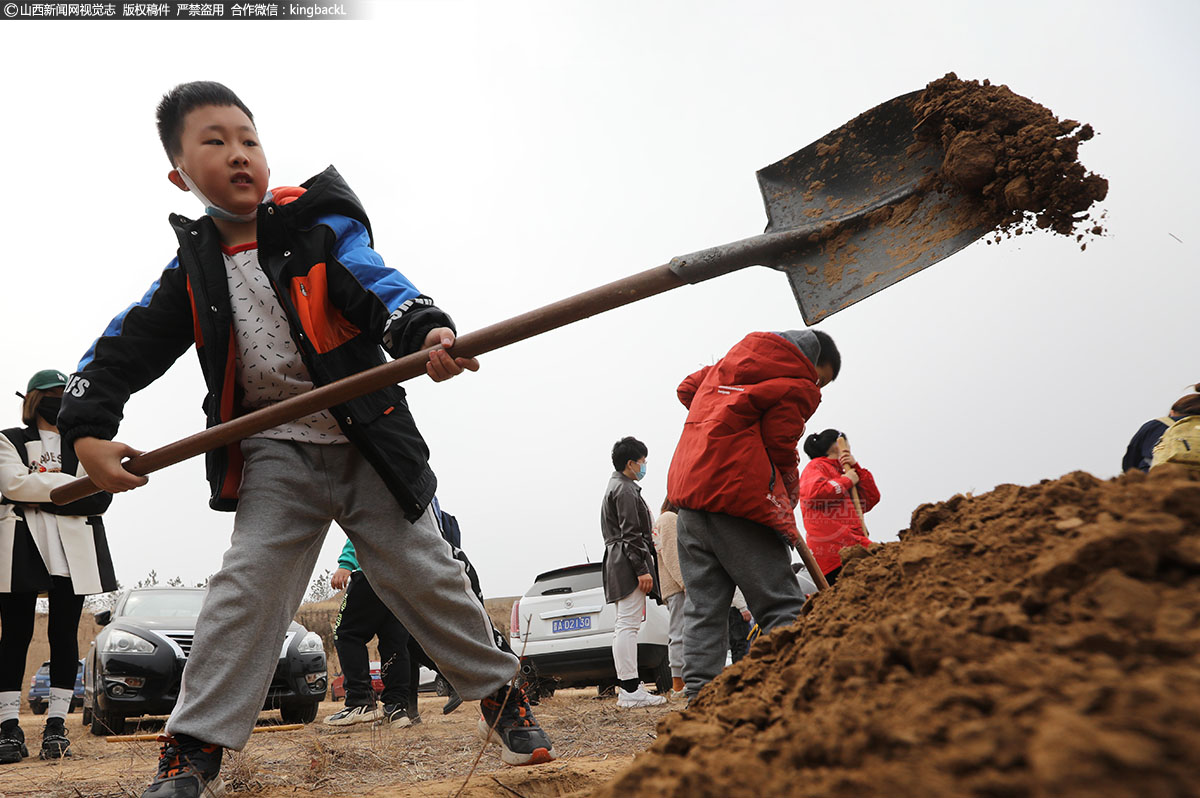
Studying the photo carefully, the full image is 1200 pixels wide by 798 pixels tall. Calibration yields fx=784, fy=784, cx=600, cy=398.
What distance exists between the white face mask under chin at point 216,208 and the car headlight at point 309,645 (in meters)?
5.06

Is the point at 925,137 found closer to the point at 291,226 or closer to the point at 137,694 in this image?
the point at 291,226

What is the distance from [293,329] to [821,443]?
427cm

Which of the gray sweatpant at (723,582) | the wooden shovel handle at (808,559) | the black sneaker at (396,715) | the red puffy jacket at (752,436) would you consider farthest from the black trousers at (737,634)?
the red puffy jacket at (752,436)

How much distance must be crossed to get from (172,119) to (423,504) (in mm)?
1630

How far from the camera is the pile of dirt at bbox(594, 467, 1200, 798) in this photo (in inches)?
30.0

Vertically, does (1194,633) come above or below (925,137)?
below

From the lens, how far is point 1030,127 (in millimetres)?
2531

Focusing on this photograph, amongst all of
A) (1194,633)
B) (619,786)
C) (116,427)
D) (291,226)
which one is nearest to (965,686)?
(1194,633)

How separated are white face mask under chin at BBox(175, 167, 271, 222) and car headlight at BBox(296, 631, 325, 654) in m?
5.06

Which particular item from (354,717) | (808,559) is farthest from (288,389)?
(354,717)

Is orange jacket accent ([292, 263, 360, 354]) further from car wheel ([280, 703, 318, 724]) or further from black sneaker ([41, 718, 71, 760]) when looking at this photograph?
car wheel ([280, 703, 318, 724])

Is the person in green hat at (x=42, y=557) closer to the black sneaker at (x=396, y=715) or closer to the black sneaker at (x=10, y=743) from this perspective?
the black sneaker at (x=10, y=743)

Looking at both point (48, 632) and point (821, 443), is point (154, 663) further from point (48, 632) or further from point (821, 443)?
point (821, 443)

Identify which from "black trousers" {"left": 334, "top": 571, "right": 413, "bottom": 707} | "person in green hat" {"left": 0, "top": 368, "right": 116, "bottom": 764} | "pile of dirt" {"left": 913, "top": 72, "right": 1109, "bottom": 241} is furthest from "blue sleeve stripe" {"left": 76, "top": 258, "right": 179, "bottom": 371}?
"black trousers" {"left": 334, "top": 571, "right": 413, "bottom": 707}
